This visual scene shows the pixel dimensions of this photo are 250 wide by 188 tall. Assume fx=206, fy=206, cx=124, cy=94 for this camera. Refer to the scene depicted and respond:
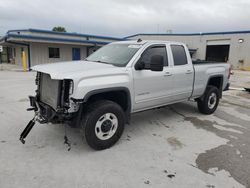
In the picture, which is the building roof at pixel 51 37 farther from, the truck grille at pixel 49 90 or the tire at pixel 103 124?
the tire at pixel 103 124

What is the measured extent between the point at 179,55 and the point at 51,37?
19.1 m

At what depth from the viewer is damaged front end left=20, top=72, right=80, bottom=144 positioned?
10.8 feet

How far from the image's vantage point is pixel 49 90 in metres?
3.65

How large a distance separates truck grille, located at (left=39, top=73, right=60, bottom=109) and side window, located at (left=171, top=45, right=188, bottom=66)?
9.26 ft

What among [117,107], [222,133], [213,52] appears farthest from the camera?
[213,52]

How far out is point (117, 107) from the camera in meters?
3.74

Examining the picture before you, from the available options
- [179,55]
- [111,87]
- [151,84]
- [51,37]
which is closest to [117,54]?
[151,84]

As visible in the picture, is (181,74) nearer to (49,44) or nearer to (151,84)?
(151,84)

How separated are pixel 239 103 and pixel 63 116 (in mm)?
6728

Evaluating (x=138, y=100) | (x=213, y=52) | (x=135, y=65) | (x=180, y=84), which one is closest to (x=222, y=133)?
(x=180, y=84)

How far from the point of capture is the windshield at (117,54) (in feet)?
13.7

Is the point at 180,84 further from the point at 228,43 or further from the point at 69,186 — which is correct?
the point at 228,43

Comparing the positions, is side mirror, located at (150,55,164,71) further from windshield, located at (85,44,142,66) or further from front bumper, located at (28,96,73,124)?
front bumper, located at (28,96,73,124)

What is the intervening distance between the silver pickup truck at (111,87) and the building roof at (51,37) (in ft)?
55.4
